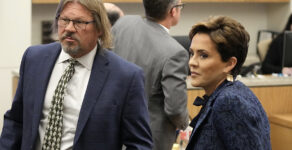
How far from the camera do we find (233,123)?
1.65 m

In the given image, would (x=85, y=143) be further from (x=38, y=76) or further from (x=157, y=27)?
(x=157, y=27)

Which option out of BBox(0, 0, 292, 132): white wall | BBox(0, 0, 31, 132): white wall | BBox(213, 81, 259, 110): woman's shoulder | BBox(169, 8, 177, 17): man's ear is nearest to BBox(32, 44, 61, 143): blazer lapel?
BBox(213, 81, 259, 110): woman's shoulder

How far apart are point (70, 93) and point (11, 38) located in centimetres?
352

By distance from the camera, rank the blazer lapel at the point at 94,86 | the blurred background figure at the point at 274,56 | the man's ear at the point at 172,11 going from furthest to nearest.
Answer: the blurred background figure at the point at 274,56 < the man's ear at the point at 172,11 < the blazer lapel at the point at 94,86

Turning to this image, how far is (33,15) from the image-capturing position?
619 cm

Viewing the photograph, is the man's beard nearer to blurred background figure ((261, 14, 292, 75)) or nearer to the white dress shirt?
the white dress shirt

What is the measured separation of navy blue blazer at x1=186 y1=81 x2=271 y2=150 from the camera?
5.39 ft

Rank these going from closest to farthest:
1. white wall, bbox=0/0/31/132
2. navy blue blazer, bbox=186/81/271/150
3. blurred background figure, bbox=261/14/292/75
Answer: navy blue blazer, bbox=186/81/271/150 < white wall, bbox=0/0/31/132 < blurred background figure, bbox=261/14/292/75

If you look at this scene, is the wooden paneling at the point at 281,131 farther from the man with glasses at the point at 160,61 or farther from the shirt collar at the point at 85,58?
the shirt collar at the point at 85,58

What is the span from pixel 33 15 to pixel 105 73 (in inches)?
172

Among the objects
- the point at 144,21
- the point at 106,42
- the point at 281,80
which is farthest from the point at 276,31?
the point at 106,42

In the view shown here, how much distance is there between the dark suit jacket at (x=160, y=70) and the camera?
9.53ft

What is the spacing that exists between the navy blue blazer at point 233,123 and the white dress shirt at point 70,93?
512 millimetres

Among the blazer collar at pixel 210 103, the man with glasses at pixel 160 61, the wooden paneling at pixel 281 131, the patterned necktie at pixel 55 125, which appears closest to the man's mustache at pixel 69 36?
the patterned necktie at pixel 55 125
